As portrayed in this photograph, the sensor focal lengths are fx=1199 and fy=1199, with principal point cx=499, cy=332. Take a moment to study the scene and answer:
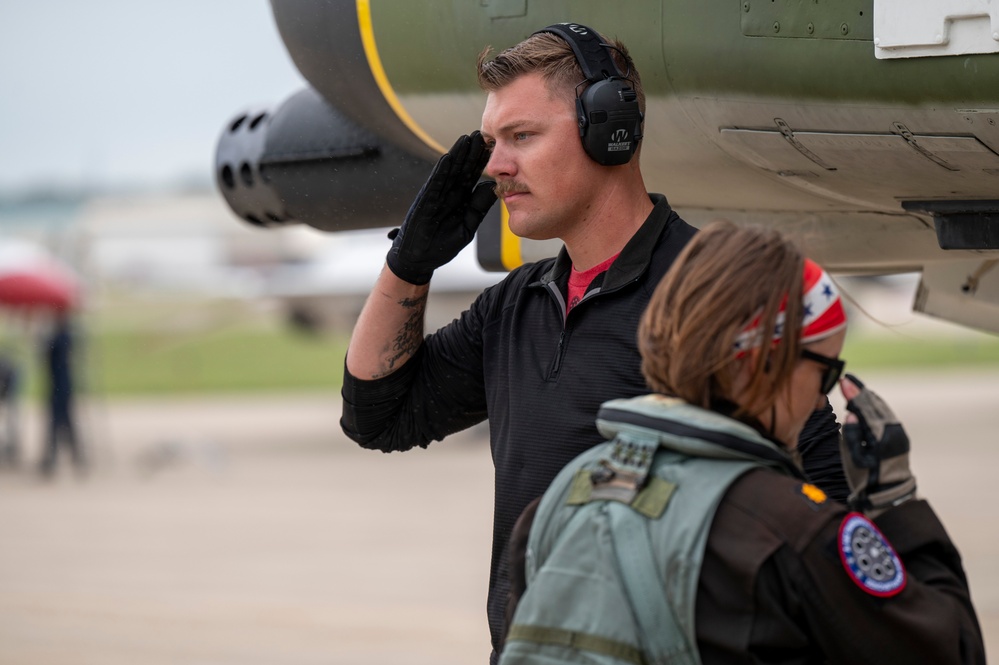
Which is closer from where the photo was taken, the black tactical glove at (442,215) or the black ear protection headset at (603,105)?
the black ear protection headset at (603,105)

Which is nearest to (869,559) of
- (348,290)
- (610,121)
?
(610,121)

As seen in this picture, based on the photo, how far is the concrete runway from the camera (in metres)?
6.14

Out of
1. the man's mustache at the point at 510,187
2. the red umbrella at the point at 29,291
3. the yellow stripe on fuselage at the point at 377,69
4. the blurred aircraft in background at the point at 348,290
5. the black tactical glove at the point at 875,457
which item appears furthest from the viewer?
the blurred aircraft in background at the point at 348,290

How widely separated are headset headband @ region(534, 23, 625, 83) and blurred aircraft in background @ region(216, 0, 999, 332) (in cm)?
46

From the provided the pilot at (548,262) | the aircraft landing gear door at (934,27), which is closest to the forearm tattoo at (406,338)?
the pilot at (548,262)

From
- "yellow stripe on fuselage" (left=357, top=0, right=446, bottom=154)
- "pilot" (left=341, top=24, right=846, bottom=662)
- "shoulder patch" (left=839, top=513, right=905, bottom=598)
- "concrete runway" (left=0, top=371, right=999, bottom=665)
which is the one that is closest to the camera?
"shoulder patch" (left=839, top=513, right=905, bottom=598)

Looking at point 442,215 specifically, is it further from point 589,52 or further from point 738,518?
point 738,518

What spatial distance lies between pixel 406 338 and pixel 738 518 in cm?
98

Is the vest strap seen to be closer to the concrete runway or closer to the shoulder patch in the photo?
the shoulder patch

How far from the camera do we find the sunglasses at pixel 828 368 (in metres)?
1.45

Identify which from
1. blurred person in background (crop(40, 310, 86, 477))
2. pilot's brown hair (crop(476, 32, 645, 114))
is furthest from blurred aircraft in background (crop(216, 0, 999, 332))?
blurred person in background (crop(40, 310, 86, 477))

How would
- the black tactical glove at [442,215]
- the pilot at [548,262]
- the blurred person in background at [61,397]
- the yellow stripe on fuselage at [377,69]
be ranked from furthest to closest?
the blurred person in background at [61,397], the yellow stripe on fuselage at [377,69], the black tactical glove at [442,215], the pilot at [548,262]

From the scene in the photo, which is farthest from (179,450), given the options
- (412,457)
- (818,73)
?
(818,73)

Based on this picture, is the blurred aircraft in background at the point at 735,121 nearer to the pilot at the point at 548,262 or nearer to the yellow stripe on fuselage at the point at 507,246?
the yellow stripe on fuselage at the point at 507,246
